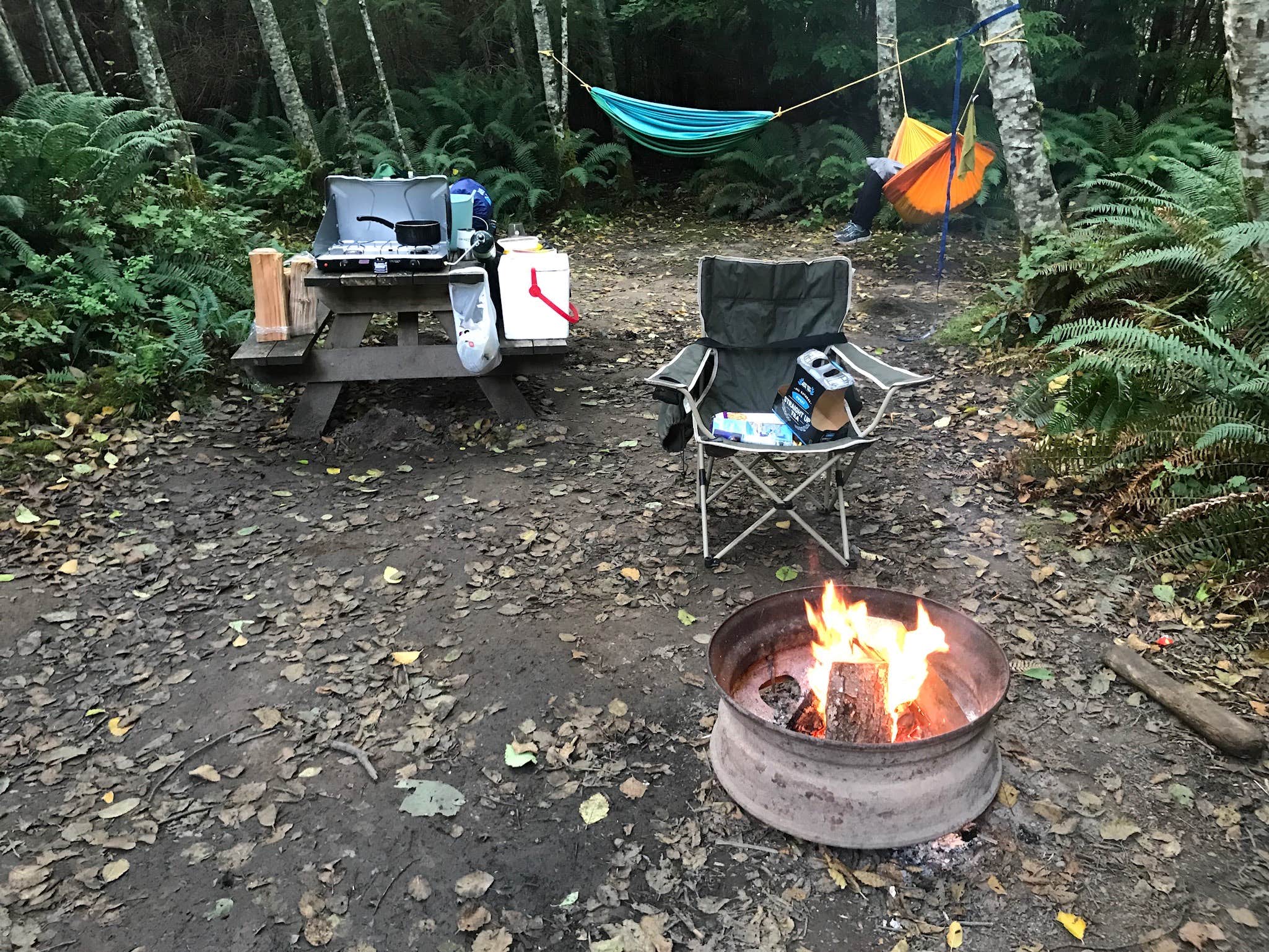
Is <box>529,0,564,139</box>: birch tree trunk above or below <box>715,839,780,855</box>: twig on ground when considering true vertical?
above

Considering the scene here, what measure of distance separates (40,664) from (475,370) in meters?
2.35

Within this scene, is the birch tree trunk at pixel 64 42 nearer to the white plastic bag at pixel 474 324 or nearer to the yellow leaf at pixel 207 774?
the white plastic bag at pixel 474 324

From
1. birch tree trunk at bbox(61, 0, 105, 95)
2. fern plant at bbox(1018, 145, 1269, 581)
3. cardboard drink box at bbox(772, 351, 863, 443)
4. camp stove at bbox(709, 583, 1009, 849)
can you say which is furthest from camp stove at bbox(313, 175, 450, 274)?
birch tree trunk at bbox(61, 0, 105, 95)

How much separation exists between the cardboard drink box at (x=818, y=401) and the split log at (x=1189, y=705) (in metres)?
1.40

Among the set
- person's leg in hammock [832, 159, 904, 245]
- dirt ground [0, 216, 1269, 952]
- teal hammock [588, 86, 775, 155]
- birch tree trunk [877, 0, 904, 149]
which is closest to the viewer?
dirt ground [0, 216, 1269, 952]

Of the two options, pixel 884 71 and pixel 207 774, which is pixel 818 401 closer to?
pixel 207 774

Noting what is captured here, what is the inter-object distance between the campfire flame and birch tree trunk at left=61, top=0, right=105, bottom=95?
10120 mm

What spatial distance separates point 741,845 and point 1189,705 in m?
1.53

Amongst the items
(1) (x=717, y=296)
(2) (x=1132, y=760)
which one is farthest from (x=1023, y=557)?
(1) (x=717, y=296)

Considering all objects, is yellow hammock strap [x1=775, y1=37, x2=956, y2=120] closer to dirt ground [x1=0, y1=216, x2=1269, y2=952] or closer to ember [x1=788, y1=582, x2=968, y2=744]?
dirt ground [x1=0, y1=216, x2=1269, y2=952]

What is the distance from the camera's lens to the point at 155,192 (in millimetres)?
6672

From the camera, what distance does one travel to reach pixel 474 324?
458 centimetres

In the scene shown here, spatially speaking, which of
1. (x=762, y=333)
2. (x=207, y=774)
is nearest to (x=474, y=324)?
(x=762, y=333)

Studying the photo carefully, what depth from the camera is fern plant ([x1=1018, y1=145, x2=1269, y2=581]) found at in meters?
3.36
